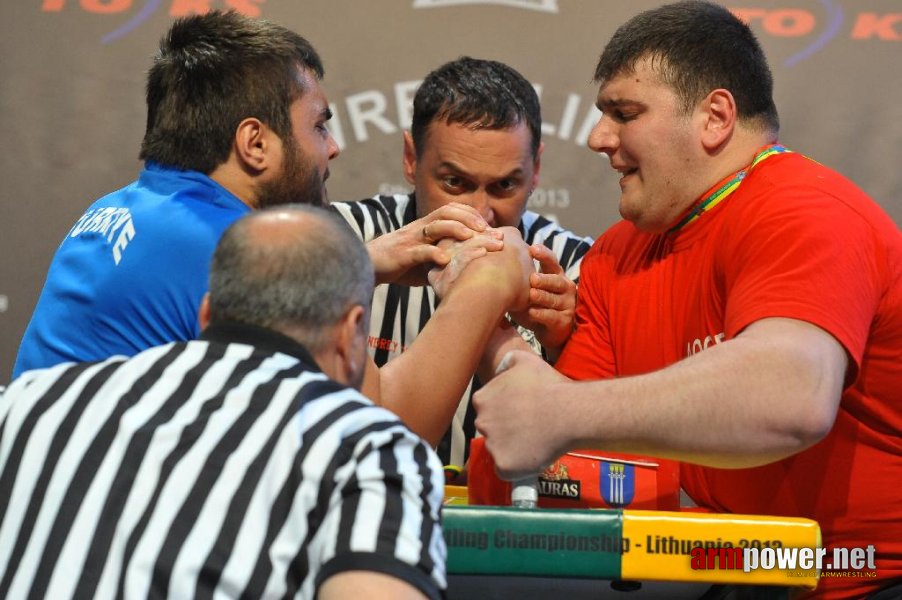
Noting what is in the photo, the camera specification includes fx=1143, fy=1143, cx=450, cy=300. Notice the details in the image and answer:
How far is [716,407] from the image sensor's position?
1.38m

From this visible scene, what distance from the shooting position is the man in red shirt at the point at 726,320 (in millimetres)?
1402

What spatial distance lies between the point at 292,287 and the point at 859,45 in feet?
7.78

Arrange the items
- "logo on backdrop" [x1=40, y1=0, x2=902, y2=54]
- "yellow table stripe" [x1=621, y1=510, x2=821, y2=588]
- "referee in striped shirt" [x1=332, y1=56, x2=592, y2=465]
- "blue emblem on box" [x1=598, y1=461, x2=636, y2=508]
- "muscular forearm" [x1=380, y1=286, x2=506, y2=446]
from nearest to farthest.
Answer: "yellow table stripe" [x1=621, y1=510, x2=821, y2=588], "blue emblem on box" [x1=598, y1=461, x2=636, y2=508], "muscular forearm" [x1=380, y1=286, x2=506, y2=446], "referee in striped shirt" [x1=332, y1=56, x2=592, y2=465], "logo on backdrop" [x1=40, y1=0, x2=902, y2=54]

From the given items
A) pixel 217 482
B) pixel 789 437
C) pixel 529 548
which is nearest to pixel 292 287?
pixel 217 482

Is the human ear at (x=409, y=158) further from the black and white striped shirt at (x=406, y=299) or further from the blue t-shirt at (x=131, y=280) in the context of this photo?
the blue t-shirt at (x=131, y=280)

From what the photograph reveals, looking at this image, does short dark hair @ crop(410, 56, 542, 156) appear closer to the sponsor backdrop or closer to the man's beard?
the sponsor backdrop

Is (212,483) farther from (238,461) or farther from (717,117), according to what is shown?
(717,117)

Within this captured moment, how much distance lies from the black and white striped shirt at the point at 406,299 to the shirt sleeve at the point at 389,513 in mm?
1643

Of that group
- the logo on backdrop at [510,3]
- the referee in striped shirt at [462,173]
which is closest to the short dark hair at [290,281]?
the referee in striped shirt at [462,173]

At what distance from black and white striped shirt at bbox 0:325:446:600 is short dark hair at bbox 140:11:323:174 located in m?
0.95

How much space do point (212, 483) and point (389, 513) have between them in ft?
0.59

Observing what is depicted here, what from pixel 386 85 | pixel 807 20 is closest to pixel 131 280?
pixel 386 85

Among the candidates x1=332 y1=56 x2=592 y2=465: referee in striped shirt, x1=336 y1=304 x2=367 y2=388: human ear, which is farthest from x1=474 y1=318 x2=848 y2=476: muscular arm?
x1=332 y1=56 x2=592 y2=465: referee in striped shirt

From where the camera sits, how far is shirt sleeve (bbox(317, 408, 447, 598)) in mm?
1038
